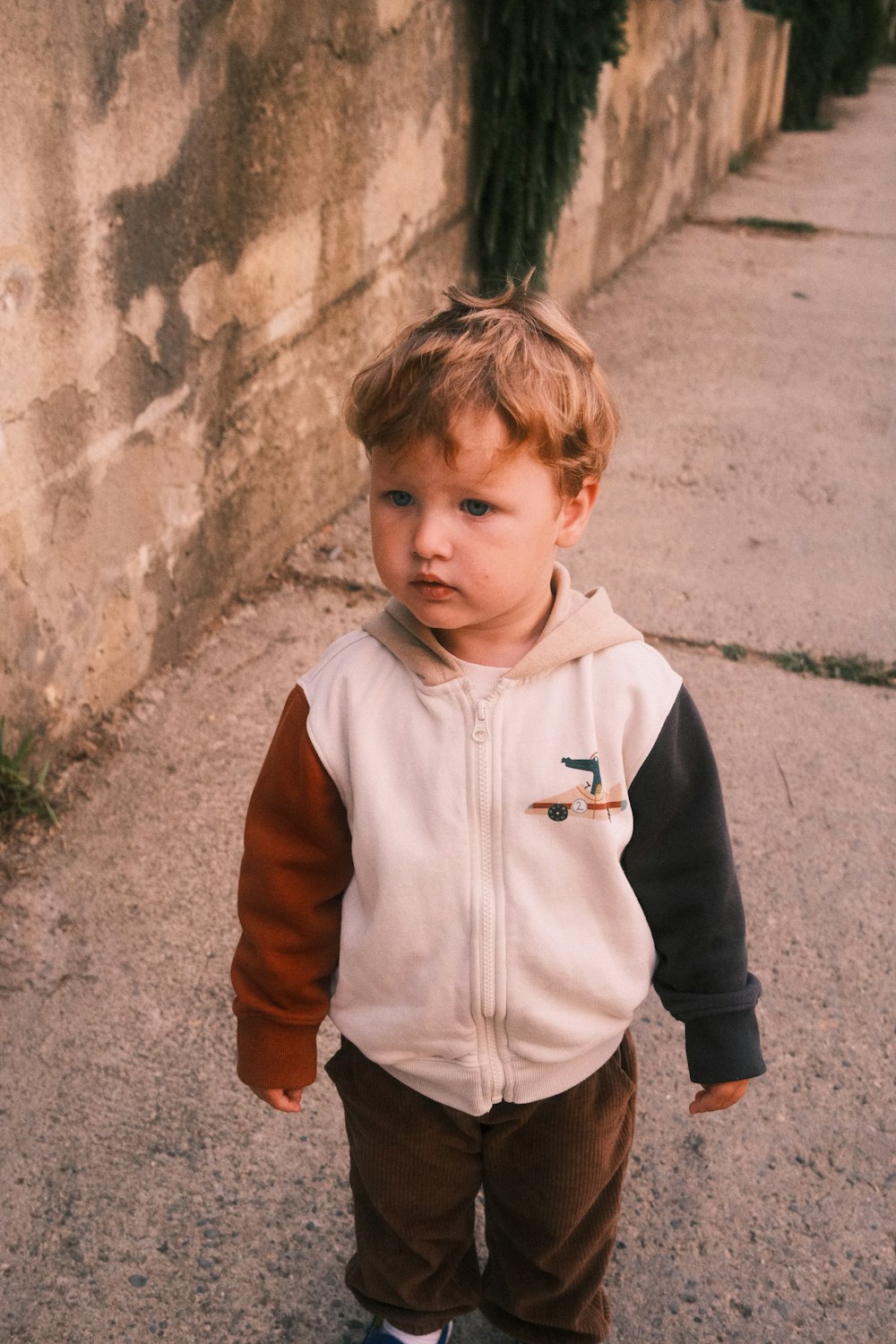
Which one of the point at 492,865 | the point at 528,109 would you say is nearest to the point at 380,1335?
the point at 492,865

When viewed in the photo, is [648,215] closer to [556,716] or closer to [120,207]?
[120,207]

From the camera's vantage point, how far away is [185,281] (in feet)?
8.77

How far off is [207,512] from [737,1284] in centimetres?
203

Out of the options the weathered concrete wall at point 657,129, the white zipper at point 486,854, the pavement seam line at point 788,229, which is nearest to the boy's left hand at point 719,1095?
the white zipper at point 486,854

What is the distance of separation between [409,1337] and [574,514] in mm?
1071

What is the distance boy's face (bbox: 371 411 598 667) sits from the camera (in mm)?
1219

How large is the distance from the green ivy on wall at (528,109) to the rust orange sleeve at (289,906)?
2.94 meters

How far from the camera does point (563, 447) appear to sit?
1.27 meters

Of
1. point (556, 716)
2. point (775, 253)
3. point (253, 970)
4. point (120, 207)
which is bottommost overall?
point (775, 253)

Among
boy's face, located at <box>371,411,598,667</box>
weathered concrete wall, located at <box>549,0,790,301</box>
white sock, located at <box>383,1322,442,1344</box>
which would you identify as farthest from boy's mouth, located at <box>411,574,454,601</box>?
weathered concrete wall, located at <box>549,0,790,301</box>

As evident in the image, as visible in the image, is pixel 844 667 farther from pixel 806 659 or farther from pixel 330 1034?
pixel 330 1034

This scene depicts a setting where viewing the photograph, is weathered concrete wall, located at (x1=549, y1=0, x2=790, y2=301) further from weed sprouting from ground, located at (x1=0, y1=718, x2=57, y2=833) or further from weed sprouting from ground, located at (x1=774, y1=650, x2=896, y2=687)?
weed sprouting from ground, located at (x1=0, y1=718, x2=57, y2=833)

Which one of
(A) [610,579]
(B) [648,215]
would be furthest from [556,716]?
(B) [648,215]

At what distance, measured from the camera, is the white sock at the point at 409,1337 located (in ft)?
5.21
